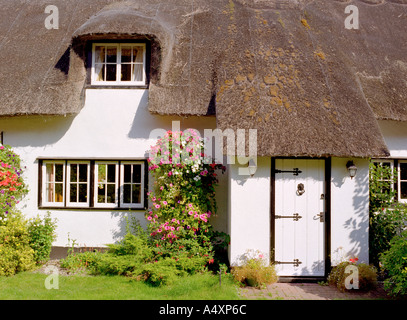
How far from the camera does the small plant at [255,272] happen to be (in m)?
6.09

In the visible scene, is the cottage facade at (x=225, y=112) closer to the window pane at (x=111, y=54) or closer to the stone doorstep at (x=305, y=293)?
the window pane at (x=111, y=54)

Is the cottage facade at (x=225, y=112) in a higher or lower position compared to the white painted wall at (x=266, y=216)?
higher

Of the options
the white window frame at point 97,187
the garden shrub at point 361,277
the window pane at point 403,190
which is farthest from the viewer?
the window pane at point 403,190

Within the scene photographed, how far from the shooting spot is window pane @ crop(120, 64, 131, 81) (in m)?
8.11

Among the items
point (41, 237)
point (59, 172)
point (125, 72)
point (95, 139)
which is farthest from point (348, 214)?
point (59, 172)

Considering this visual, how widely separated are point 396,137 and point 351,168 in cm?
252

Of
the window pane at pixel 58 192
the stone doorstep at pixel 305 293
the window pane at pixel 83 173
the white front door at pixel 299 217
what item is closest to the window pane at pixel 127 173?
the window pane at pixel 83 173

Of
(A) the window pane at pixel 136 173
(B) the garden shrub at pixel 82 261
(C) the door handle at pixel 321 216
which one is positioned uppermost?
(A) the window pane at pixel 136 173

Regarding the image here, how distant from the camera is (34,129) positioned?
313 inches

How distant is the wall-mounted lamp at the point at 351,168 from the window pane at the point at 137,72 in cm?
496

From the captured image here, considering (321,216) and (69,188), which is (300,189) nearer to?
(321,216)
